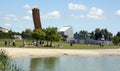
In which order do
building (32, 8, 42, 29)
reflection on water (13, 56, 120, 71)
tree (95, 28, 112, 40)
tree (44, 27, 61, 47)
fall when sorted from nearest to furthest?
reflection on water (13, 56, 120, 71)
tree (44, 27, 61, 47)
building (32, 8, 42, 29)
tree (95, 28, 112, 40)

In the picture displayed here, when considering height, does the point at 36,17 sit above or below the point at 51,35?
above

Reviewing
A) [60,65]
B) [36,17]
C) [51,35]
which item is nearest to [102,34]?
[36,17]

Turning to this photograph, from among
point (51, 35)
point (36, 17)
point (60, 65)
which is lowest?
point (60, 65)

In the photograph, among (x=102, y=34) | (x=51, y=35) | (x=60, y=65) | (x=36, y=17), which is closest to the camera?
(x=60, y=65)

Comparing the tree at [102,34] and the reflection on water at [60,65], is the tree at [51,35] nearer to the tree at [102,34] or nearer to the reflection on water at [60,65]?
the reflection on water at [60,65]

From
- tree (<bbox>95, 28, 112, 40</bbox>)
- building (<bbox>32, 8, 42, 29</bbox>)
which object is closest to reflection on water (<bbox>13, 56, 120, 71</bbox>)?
building (<bbox>32, 8, 42, 29</bbox>)

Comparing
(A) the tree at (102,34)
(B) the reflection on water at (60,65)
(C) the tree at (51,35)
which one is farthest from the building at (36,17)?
(B) the reflection on water at (60,65)

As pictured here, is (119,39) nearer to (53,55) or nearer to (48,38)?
(48,38)

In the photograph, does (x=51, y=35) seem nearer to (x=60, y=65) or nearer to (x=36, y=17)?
(x=60, y=65)

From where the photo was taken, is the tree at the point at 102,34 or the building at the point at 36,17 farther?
the tree at the point at 102,34

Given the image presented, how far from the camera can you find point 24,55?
→ 48531mm

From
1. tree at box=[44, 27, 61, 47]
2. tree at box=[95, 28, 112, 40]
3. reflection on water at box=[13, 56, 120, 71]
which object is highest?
tree at box=[95, 28, 112, 40]

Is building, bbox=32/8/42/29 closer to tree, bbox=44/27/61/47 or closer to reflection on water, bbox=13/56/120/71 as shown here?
tree, bbox=44/27/61/47

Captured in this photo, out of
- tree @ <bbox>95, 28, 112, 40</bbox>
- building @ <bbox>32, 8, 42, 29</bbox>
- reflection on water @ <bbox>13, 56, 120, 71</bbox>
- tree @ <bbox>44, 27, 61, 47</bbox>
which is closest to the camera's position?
reflection on water @ <bbox>13, 56, 120, 71</bbox>
